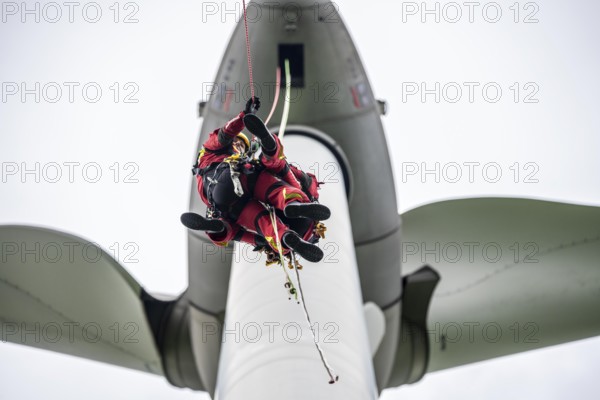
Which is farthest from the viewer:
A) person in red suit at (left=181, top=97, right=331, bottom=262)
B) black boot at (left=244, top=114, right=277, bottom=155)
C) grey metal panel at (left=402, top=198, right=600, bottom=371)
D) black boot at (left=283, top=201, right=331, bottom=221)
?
grey metal panel at (left=402, top=198, right=600, bottom=371)

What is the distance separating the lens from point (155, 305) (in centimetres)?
1471

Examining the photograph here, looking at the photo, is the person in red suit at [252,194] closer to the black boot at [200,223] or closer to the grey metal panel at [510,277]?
the black boot at [200,223]

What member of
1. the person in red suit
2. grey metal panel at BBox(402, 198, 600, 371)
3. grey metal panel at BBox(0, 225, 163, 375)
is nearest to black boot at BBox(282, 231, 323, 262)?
the person in red suit

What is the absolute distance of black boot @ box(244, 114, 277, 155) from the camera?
8.12 m

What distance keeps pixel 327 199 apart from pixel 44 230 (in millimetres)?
5015

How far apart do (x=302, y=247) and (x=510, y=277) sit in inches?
302

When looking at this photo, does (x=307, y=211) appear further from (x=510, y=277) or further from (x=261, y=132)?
(x=510, y=277)

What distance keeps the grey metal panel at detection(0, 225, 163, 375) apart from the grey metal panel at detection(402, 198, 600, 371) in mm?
4708

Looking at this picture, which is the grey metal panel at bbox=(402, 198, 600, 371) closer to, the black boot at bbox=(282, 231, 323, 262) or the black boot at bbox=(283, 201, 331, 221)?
the black boot at bbox=(283, 201, 331, 221)

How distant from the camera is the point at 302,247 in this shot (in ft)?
26.8

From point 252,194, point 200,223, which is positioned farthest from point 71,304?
point 252,194

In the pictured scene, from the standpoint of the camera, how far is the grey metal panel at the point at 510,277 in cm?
1476

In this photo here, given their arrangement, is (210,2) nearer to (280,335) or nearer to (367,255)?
(367,255)

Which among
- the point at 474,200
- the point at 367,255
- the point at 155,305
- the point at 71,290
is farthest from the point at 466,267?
the point at 71,290
